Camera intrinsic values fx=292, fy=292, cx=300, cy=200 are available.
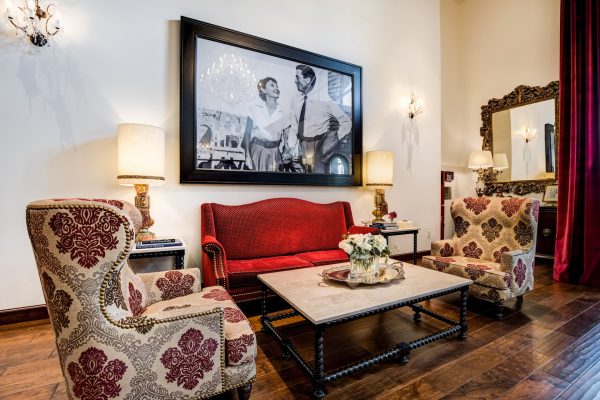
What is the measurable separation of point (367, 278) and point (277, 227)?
52.0 inches

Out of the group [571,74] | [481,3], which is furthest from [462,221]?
[481,3]

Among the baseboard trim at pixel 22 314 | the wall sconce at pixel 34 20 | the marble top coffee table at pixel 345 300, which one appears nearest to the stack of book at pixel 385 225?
the marble top coffee table at pixel 345 300

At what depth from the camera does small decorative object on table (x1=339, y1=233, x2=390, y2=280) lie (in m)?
1.76

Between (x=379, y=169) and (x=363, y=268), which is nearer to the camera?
(x=363, y=268)

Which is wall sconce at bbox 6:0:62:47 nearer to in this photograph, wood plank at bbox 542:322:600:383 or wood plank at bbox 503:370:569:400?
wood plank at bbox 503:370:569:400

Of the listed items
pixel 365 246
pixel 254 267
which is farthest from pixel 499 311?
pixel 254 267

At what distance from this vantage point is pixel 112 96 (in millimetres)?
2459

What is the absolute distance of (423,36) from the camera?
14.0 ft

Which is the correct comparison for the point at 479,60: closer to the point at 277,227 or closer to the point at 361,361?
the point at 277,227

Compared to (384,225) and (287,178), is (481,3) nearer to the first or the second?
(384,225)

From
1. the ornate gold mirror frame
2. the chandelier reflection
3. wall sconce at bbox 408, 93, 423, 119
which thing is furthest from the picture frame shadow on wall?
the ornate gold mirror frame

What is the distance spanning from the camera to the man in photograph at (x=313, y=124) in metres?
3.22

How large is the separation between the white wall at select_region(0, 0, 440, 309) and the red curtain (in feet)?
7.03

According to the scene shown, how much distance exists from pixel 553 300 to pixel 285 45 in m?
3.57
